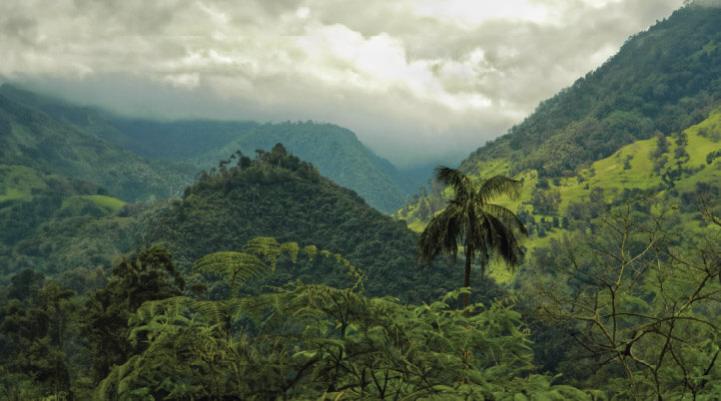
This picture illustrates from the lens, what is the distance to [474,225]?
29594 millimetres

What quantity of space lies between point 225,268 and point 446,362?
2.73 m

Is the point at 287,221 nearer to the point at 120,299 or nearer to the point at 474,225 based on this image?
the point at 120,299

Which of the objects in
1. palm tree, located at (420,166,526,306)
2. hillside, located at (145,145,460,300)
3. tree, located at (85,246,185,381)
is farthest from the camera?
hillside, located at (145,145,460,300)

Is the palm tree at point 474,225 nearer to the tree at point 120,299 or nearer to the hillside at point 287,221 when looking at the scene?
the tree at point 120,299

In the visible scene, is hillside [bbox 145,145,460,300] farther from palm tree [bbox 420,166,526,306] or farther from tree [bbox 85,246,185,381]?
palm tree [bbox 420,166,526,306]

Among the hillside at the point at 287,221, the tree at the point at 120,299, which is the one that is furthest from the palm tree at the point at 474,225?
the hillside at the point at 287,221

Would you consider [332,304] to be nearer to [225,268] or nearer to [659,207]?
[225,268]

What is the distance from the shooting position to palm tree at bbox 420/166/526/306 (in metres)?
29.5

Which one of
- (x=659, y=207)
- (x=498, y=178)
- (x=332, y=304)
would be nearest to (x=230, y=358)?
(x=332, y=304)

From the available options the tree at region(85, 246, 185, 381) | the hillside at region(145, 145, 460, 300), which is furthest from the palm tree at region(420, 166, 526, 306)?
the hillside at region(145, 145, 460, 300)

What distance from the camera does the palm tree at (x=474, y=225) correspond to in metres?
29.5

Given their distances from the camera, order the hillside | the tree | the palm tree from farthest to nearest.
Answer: the hillside
the tree
the palm tree

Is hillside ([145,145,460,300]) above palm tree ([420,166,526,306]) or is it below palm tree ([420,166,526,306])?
below

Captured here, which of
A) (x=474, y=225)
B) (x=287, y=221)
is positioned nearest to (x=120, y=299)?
(x=474, y=225)
